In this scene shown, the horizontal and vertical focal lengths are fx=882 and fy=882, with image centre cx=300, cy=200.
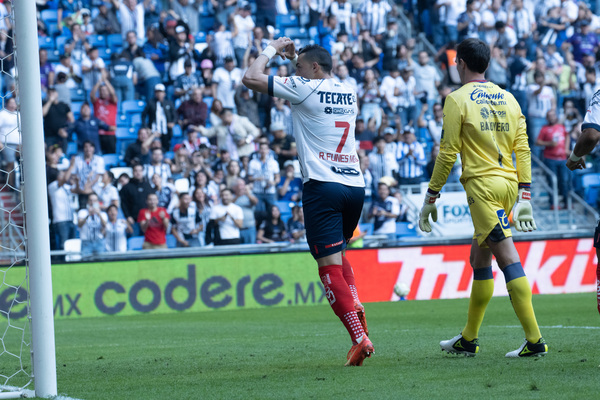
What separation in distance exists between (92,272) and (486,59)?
10082 mm

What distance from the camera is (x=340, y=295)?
6.21m

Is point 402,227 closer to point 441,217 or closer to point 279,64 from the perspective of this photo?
point 441,217

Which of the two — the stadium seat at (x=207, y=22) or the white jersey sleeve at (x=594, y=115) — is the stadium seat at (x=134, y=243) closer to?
the stadium seat at (x=207, y=22)

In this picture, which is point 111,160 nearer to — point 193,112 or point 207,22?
point 193,112

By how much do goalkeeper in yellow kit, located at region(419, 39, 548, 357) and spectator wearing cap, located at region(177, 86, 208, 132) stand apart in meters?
12.0

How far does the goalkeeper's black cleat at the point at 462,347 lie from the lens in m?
6.52

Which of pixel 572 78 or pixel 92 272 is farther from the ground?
pixel 572 78

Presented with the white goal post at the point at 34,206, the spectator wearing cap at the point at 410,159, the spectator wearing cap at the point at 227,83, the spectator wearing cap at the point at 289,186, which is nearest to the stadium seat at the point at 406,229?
the spectator wearing cap at the point at 410,159

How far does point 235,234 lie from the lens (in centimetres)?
1616

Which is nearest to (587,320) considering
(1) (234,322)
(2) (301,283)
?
(1) (234,322)

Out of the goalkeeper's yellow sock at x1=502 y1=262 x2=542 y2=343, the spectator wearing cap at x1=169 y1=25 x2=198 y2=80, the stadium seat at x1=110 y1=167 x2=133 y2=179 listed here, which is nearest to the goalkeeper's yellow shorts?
the goalkeeper's yellow sock at x1=502 y1=262 x2=542 y2=343

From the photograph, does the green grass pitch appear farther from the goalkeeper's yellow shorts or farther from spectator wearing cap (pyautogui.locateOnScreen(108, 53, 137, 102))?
spectator wearing cap (pyautogui.locateOnScreen(108, 53, 137, 102))

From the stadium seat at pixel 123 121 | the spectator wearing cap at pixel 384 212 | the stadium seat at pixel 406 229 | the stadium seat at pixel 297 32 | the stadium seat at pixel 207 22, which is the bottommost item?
the stadium seat at pixel 406 229

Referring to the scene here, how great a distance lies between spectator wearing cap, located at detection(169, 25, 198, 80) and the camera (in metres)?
18.5
